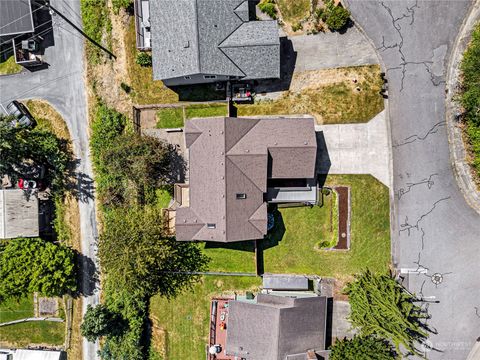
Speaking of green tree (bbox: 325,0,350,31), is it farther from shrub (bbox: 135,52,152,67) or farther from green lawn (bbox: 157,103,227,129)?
shrub (bbox: 135,52,152,67)

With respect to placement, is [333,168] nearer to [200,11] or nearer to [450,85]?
[450,85]

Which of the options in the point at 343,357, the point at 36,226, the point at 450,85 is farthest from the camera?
the point at 36,226

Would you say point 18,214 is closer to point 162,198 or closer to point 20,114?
point 20,114

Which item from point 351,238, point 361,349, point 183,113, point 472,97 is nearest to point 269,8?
point 183,113

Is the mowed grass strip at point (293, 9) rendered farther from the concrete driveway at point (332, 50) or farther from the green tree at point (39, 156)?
the green tree at point (39, 156)

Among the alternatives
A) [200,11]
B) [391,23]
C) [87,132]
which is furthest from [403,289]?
[87,132]

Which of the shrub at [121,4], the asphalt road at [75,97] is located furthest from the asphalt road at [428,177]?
the asphalt road at [75,97]
